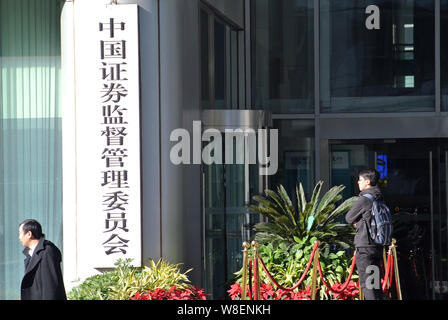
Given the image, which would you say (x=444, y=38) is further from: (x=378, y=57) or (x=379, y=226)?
(x=379, y=226)

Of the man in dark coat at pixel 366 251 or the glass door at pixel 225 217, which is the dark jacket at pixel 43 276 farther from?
the glass door at pixel 225 217

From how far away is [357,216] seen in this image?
32.2 feet

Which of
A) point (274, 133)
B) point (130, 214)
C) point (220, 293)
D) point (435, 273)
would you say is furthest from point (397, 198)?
point (130, 214)

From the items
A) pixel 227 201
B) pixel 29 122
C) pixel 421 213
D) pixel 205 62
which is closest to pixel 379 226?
pixel 227 201

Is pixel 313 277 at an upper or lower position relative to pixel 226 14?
lower

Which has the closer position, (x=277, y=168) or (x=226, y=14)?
(x=226, y=14)

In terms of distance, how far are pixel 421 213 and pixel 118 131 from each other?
6.48m

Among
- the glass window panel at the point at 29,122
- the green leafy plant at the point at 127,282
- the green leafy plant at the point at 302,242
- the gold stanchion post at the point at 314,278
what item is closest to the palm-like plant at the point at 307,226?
the green leafy plant at the point at 302,242

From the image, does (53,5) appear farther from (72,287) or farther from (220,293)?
(220,293)

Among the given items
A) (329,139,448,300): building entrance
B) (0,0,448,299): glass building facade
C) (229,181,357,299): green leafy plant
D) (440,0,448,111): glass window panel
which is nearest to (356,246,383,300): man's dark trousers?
(229,181,357,299): green leafy plant

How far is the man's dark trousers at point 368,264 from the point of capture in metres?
9.70

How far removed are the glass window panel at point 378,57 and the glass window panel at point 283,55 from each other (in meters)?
0.29

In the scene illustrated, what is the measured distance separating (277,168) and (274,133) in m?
0.62

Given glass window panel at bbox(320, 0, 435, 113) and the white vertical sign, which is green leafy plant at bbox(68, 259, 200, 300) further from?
glass window panel at bbox(320, 0, 435, 113)
